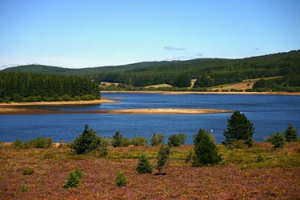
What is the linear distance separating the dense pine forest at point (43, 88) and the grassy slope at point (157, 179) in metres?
101

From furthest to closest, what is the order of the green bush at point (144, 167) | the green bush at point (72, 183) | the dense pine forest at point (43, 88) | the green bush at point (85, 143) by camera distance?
the dense pine forest at point (43, 88) → the green bush at point (85, 143) → the green bush at point (144, 167) → the green bush at point (72, 183)

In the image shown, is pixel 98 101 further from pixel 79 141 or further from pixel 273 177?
pixel 273 177

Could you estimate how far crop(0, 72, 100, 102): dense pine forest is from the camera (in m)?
133

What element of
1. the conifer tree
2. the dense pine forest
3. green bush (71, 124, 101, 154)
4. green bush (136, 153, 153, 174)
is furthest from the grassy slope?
the dense pine forest

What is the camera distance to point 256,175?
26.7 m

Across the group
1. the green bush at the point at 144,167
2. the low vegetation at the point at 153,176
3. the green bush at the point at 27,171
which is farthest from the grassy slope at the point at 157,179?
the green bush at the point at 144,167

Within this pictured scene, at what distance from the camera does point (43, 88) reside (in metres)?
141

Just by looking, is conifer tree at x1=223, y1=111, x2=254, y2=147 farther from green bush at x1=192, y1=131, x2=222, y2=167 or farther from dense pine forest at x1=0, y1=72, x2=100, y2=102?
dense pine forest at x1=0, y1=72, x2=100, y2=102

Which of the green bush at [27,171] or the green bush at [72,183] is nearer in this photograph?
the green bush at [72,183]

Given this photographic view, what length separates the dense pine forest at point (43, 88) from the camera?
438ft

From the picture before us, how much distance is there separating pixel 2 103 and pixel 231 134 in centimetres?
9828

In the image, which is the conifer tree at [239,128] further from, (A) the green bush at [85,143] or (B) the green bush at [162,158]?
(B) the green bush at [162,158]

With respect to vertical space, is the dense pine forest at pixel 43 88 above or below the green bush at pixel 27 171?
above

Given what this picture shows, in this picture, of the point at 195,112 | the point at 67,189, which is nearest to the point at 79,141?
the point at 67,189
